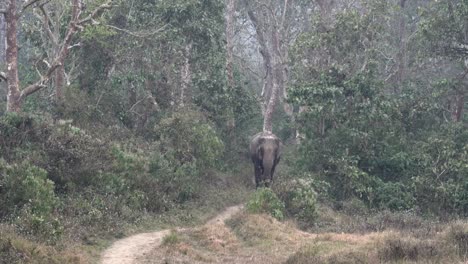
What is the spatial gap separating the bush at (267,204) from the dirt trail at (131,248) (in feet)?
7.98

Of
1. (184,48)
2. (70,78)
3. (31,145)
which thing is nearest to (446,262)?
(31,145)

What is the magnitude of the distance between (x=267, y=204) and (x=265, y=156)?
20.2ft

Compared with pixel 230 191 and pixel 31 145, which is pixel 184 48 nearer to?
pixel 230 191

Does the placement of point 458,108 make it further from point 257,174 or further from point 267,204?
point 267,204

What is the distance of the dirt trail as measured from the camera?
12046 millimetres

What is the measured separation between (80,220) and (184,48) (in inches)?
424

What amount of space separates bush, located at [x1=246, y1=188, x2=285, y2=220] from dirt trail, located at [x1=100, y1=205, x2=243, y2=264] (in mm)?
2431

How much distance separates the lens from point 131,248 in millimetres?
13008

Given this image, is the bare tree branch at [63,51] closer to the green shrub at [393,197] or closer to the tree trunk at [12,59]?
the tree trunk at [12,59]

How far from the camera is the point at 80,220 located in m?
13.6

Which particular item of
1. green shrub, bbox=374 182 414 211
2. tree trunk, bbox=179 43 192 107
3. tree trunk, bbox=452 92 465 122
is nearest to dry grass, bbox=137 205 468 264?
green shrub, bbox=374 182 414 211

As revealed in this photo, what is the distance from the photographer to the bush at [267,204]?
53.1 feet

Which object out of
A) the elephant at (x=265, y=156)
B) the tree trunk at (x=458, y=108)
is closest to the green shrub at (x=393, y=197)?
the elephant at (x=265, y=156)

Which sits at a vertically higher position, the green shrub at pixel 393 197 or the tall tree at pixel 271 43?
the tall tree at pixel 271 43
